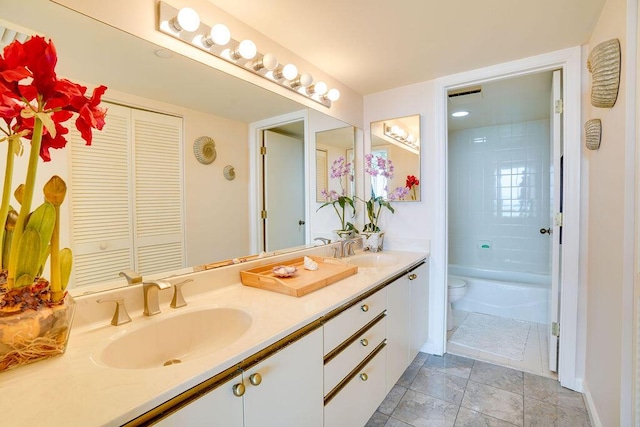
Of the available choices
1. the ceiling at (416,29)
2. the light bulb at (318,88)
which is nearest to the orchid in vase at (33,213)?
the ceiling at (416,29)

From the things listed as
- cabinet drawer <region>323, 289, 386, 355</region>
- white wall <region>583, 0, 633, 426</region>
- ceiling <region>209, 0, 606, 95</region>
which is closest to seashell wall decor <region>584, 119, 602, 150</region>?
white wall <region>583, 0, 633, 426</region>

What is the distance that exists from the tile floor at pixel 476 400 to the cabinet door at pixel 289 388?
777 mm

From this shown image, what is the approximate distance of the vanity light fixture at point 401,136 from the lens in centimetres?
233

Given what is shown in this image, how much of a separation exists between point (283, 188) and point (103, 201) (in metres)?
0.98

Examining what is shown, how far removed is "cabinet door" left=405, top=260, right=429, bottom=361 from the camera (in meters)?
1.99

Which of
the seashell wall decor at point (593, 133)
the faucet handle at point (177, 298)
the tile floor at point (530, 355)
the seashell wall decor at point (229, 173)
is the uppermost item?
the seashell wall decor at point (593, 133)

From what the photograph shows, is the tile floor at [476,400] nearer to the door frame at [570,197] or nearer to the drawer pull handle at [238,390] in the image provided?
the door frame at [570,197]

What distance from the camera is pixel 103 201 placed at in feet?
3.44

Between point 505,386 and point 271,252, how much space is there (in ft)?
5.74

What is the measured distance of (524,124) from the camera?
3.48 metres

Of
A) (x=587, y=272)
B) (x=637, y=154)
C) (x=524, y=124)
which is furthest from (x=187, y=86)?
(x=524, y=124)

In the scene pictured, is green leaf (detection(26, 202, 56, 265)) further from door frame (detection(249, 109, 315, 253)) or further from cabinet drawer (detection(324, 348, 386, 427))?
cabinet drawer (detection(324, 348, 386, 427))

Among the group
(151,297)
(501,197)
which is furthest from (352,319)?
(501,197)

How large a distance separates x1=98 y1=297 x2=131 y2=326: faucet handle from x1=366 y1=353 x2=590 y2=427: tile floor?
138 cm
